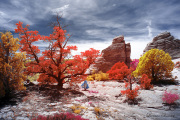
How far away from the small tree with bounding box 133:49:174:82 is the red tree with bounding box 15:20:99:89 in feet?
19.9

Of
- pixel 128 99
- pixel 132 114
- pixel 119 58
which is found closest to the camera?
pixel 132 114

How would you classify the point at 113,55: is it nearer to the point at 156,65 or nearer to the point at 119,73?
the point at 119,73

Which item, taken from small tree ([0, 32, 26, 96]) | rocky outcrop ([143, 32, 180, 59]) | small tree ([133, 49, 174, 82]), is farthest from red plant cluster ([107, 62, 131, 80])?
rocky outcrop ([143, 32, 180, 59])

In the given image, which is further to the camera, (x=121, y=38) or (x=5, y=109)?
(x=121, y=38)

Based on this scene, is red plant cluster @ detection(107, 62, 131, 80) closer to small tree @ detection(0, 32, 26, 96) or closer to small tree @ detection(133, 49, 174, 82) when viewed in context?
small tree @ detection(133, 49, 174, 82)

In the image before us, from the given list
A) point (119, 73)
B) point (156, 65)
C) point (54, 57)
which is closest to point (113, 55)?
point (119, 73)

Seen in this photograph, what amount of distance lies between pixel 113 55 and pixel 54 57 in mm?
14367

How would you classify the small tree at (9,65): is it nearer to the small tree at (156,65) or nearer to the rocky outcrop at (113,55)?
the small tree at (156,65)

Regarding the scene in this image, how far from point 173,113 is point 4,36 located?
33.3 feet

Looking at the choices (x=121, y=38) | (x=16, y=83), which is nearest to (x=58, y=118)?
(x=16, y=83)

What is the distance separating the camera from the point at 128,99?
7109 millimetres

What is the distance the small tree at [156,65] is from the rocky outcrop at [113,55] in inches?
349

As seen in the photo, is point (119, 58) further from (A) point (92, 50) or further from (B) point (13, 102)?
(B) point (13, 102)

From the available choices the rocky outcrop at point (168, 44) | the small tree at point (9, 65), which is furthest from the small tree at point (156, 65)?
the rocky outcrop at point (168, 44)
